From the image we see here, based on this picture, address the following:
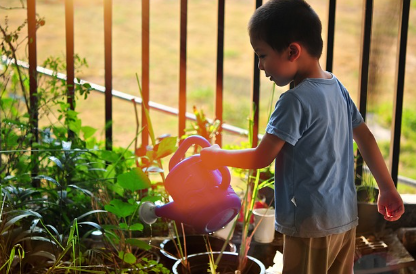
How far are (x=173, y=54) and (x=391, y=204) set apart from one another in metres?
5.36

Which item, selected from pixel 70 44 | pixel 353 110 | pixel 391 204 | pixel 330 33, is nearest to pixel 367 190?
pixel 330 33

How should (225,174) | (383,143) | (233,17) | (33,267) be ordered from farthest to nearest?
(233,17) → (383,143) → (33,267) → (225,174)

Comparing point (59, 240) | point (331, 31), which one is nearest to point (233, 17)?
point (331, 31)

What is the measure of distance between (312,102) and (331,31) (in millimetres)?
1418

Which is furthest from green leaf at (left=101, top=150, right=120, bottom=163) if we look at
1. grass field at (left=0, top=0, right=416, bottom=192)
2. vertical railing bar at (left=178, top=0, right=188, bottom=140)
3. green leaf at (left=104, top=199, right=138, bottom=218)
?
grass field at (left=0, top=0, right=416, bottom=192)

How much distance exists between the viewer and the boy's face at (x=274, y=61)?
70.3 inches

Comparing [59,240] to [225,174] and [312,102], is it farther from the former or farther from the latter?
[312,102]

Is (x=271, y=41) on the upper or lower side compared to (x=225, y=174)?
upper

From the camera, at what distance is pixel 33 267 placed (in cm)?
225

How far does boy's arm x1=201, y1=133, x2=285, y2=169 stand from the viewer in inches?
68.9

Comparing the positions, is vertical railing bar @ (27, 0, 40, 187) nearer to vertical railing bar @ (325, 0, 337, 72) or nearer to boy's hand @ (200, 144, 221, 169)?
boy's hand @ (200, 144, 221, 169)

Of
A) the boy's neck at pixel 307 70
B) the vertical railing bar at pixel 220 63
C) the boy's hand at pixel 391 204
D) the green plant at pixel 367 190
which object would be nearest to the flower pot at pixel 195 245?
the vertical railing bar at pixel 220 63

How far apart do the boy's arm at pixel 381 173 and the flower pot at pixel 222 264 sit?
0.52 meters

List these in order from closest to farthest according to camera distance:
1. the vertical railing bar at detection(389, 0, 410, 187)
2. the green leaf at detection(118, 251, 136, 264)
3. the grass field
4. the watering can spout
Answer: the watering can spout, the green leaf at detection(118, 251, 136, 264), the vertical railing bar at detection(389, 0, 410, 187), the grass field
